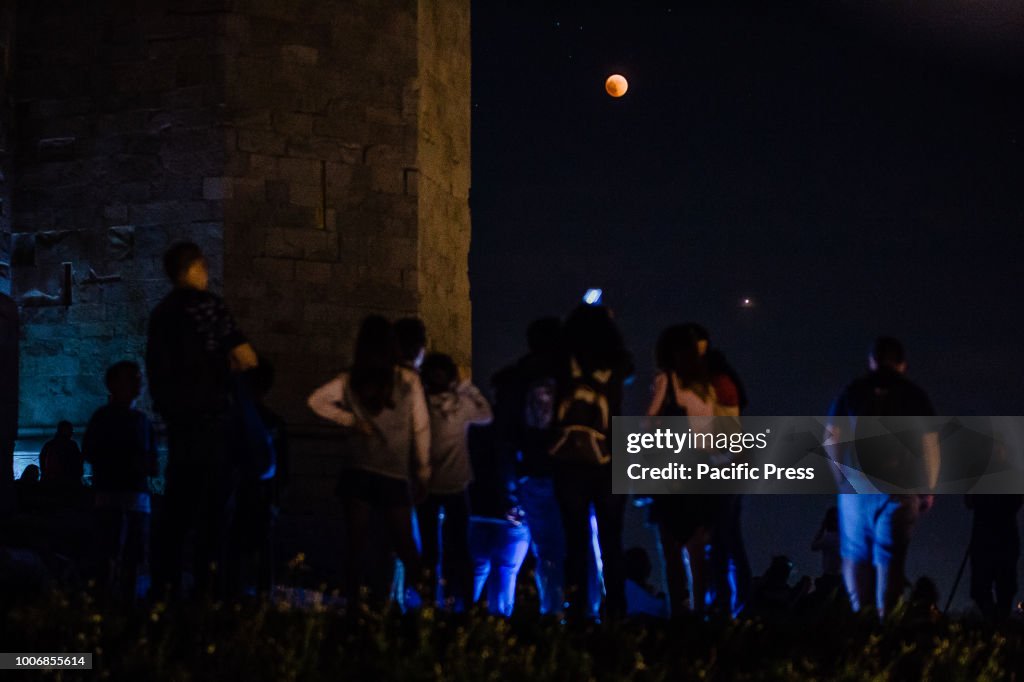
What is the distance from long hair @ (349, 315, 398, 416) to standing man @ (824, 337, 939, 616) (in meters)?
2.34

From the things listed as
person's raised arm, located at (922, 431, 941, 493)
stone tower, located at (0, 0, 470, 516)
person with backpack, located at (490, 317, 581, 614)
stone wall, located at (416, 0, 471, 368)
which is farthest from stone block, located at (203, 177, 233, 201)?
person's raised arm, located at (922, 431, 941, 493)

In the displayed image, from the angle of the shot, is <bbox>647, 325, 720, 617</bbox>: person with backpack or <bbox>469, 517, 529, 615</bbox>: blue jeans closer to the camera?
<bbox>647, 325, 720, 617</bbox>: person with backpack

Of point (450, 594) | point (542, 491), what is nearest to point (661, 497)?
point (542, 491)

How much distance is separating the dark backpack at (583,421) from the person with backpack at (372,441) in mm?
763

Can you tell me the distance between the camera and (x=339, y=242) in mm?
14336

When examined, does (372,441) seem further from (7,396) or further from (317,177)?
(317,177)

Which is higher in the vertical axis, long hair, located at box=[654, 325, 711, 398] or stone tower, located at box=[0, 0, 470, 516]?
stone tower, located at box=[0, 0, 470, 516]

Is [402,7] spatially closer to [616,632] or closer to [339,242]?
[339,242]

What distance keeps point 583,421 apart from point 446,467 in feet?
2.76

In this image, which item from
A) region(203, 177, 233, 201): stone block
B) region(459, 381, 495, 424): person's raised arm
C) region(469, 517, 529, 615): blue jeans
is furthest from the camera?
region(203, 177, 233, 201): stone block

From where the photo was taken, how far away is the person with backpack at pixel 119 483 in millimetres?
8633

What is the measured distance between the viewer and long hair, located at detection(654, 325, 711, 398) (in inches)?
338

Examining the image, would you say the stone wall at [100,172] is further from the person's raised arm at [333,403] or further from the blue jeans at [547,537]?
the person's raised arm at [333,403]

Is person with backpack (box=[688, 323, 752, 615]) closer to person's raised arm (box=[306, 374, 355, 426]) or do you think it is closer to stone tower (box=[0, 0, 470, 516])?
person's raised arm (box=[306, 374, 355, 426])
